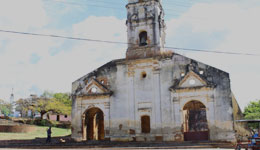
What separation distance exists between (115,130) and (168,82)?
587cm

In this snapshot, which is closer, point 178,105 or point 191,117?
point 178,105

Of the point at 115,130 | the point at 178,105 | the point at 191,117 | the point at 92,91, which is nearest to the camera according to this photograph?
the point at 178,105

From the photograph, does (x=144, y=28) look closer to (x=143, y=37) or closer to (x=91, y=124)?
(x=143, y=37)

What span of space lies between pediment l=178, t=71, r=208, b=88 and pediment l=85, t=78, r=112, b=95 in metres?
6.32

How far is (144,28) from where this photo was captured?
79.6 feet

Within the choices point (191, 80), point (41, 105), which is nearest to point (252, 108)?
point (191, 80)

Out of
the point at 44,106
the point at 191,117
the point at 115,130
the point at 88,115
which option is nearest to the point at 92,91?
the point at 88,115

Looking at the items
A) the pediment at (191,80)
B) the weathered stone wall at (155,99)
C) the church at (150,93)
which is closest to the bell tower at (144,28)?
the church at (150,93)

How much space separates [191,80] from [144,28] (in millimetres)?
6091

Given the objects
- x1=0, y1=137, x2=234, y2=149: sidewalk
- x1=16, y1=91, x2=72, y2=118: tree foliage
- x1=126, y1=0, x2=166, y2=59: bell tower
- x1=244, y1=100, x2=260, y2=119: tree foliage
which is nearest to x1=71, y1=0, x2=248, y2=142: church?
x1=126, y1=0, x2=166, y2=59: bell tower

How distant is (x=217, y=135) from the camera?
2045 centimetres

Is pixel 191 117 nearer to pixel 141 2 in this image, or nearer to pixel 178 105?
pixel 178 105

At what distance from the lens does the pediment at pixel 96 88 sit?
24.5 metres

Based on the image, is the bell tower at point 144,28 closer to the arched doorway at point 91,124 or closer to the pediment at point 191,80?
the pediment at point 191,80
